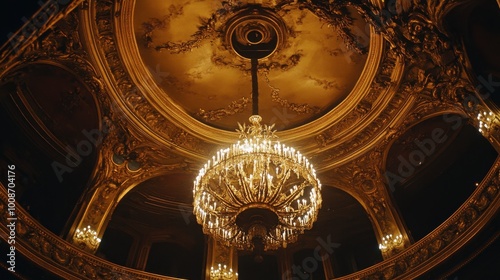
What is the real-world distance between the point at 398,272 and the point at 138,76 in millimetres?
Result: 6204

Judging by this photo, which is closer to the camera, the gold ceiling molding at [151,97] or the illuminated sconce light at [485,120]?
the illuminated sconce light at [485,120]

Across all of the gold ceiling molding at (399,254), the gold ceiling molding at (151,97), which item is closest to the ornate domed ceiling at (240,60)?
the gold ceiling molding at (151,97)

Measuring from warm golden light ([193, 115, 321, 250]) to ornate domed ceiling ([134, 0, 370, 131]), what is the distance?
2.14m

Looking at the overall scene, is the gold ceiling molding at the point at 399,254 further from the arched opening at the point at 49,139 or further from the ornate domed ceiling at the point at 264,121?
the arched opening at the point at 49,139

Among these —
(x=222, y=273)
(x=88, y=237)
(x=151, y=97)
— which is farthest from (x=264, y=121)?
(x=88, y=237)

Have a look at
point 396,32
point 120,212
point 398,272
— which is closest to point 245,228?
point 398,272

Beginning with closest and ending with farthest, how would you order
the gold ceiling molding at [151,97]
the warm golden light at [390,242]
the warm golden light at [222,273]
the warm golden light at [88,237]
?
the gold ceiling molding at [151,97] → the warm golden light at [88,237] → the warm golden light at [390,242] → the warm golden light at [222,273]

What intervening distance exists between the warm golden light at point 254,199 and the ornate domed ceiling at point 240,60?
84.4 inches

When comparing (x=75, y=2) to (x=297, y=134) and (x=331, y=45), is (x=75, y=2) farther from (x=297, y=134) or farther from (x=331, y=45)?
(x=297, y=134)

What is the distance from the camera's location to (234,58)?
33.1ft

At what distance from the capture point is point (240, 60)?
10.1 meters

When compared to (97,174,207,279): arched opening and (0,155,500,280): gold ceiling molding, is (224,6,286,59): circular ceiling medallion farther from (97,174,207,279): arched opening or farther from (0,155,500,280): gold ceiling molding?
(0,155,500,280): gold ceiling molding

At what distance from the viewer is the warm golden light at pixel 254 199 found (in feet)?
24.7

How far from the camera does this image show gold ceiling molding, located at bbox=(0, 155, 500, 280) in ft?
26.9
